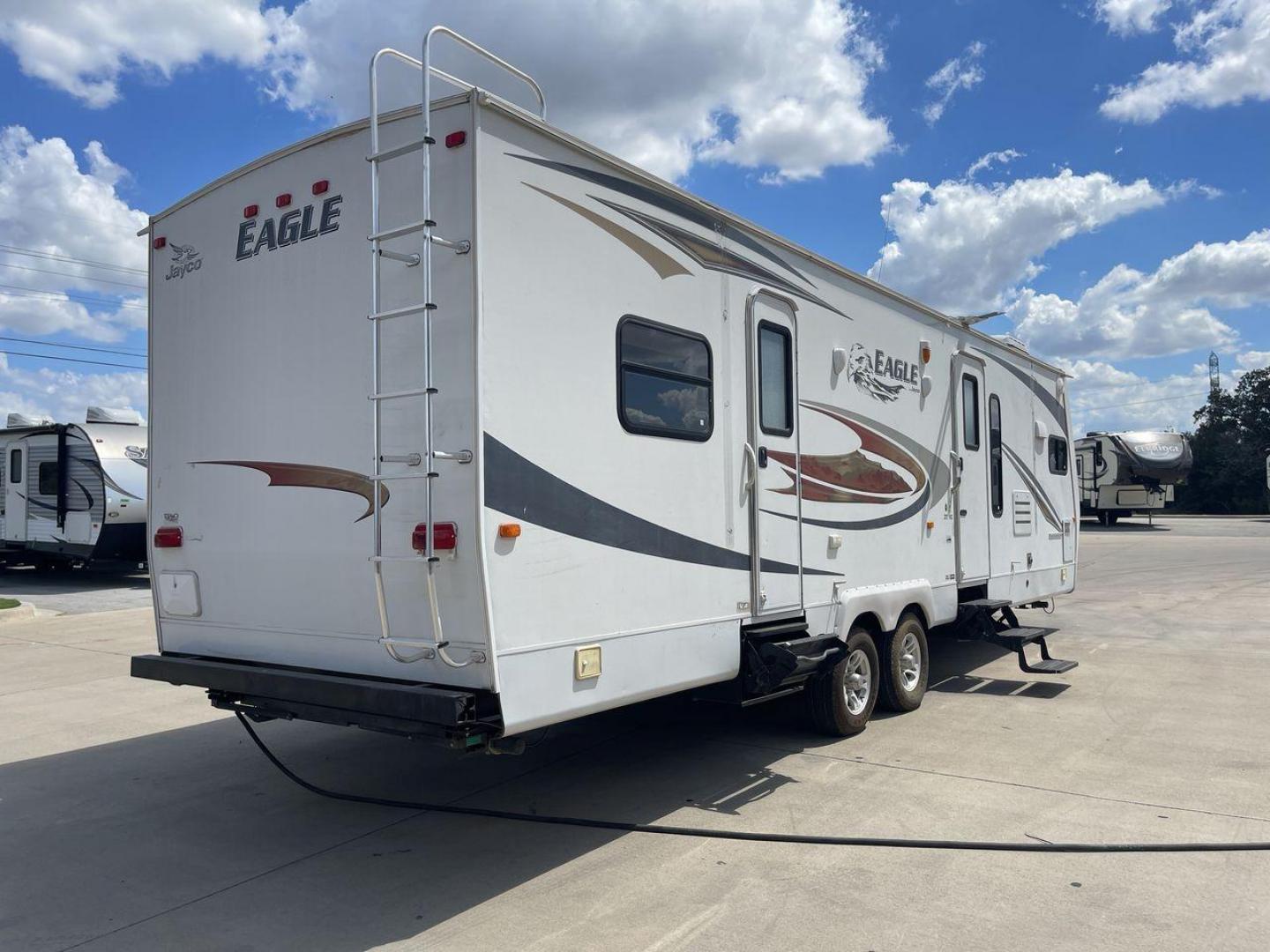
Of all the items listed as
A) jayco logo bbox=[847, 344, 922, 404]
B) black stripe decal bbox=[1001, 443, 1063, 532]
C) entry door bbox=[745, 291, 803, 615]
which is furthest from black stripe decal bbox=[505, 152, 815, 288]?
black stripe decal bbox=[1001, 443, 1063, 532]

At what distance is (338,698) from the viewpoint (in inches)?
172

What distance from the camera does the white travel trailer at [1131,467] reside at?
32.1 m

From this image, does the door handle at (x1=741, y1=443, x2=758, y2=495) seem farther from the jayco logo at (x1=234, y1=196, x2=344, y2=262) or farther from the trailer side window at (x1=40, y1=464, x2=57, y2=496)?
the trailer side window at (x1=40, y1=464, x2=57, y2=496)

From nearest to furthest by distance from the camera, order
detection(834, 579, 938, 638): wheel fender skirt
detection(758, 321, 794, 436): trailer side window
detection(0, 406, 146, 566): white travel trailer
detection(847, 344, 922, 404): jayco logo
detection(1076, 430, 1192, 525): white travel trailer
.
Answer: detection(758, 321, 794, 436): trailer side window, detection(834, 579, 938, 638): wheel fender skirt, detection(847, 344, 922, 404): jayco logo, detection(0, 406, 146, 566): white travel trailer, detection(1076, 430, 1192, 525): white travel trailer

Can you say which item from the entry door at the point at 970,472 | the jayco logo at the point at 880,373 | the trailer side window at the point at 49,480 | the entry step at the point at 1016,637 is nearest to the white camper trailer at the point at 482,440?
the jayco logo at the point at 880,373

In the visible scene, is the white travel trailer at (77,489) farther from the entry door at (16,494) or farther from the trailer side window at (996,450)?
the trailer side window at (996,450)

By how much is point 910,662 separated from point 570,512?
14.3ft

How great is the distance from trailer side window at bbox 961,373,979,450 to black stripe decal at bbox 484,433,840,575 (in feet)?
14.0

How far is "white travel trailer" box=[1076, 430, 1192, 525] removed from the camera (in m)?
32.1

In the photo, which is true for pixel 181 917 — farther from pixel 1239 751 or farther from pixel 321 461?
pixel 1239 751

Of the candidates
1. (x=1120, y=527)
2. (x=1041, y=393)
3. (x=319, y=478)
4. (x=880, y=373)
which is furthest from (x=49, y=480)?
(x=1120, y=527)

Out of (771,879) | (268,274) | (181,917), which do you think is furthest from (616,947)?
(268,274)

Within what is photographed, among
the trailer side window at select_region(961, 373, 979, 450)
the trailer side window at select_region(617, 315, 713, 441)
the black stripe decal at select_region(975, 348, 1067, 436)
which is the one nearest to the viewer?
the trailer side window at select_region(617, 315, 713, 441)

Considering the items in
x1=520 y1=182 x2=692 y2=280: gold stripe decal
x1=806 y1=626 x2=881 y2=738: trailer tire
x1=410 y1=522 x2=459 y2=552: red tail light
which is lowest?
x1=806 y1=626 x2=881 y2=738: trailer tire
